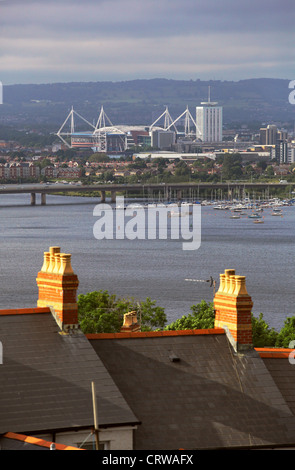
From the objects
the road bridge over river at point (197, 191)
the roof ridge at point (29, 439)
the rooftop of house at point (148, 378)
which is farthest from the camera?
the road bridge over river at point (197, 191)

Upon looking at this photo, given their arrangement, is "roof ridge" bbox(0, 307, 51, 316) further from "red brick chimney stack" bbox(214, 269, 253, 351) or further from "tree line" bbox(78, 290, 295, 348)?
"tree line" bbox(78, 290, 295, 348)

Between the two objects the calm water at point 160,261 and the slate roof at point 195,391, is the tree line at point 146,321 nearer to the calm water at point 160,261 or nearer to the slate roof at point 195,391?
the calm water at point 160,261

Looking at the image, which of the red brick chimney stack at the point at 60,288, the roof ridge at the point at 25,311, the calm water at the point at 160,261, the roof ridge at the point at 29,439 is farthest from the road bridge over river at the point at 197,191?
the roof ridge at the point at 29,439

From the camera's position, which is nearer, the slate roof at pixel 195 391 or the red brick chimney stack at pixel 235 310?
the slate roof at pixel 195 391

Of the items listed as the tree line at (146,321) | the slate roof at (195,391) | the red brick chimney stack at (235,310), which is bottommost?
the tree line at (146,321)

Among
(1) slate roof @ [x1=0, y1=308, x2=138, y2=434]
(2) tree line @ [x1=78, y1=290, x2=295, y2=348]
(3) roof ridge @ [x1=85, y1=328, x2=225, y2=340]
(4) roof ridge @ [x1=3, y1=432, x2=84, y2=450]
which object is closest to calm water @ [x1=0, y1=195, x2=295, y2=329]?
(2) tree line @ [x1=78, y1=290, x2=295, y2=348]

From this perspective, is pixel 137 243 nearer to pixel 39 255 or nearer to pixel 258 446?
pixel 39 255

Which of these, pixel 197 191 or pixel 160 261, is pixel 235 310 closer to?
pixel 160 261

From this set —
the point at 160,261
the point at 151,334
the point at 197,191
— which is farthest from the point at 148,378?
the point at 197,191
